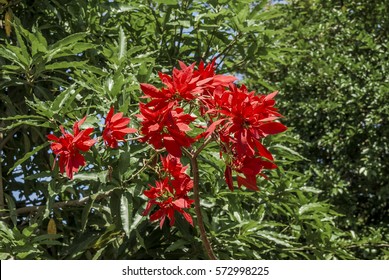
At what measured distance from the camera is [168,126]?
179 centimetres

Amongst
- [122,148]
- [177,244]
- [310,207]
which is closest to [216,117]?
[122,148]

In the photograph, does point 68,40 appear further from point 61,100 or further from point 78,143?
point 78,143

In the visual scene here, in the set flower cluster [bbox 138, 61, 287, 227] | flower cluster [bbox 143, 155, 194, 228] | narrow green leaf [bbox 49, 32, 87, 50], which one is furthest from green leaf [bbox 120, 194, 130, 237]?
flower cluster [bbox 138, 61, 287, 227]

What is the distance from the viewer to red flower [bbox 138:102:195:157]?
1.79 metres

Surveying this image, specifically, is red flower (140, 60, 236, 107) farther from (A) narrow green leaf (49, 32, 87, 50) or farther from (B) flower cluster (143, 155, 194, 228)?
(A) narrow green leaf (49, 32, 87, 50)

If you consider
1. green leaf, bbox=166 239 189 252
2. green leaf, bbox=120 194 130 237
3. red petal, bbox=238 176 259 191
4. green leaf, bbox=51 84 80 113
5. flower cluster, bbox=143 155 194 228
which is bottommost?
red petal, bbox=238 176 259 191

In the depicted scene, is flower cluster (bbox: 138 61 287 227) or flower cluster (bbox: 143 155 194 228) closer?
flower cluster (bbox: 138 61 287 227)

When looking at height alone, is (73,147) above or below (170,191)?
above

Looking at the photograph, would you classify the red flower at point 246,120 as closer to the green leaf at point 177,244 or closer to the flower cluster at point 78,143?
the flower cluster at point 78,143

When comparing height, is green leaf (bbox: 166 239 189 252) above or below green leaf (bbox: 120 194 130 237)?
below

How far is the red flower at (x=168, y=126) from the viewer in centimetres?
179

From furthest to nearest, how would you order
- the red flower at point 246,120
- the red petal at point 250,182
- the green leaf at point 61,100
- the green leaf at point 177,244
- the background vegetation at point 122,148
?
the green leaf at point 177,244, the background vegetation at point 122,148, the green leaf at point 61,100, the red petal at point 250,182, the red flower at point 246,120

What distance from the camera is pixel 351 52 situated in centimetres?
659

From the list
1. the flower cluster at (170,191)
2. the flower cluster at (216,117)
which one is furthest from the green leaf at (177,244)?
the flower cluster at (216,117)
